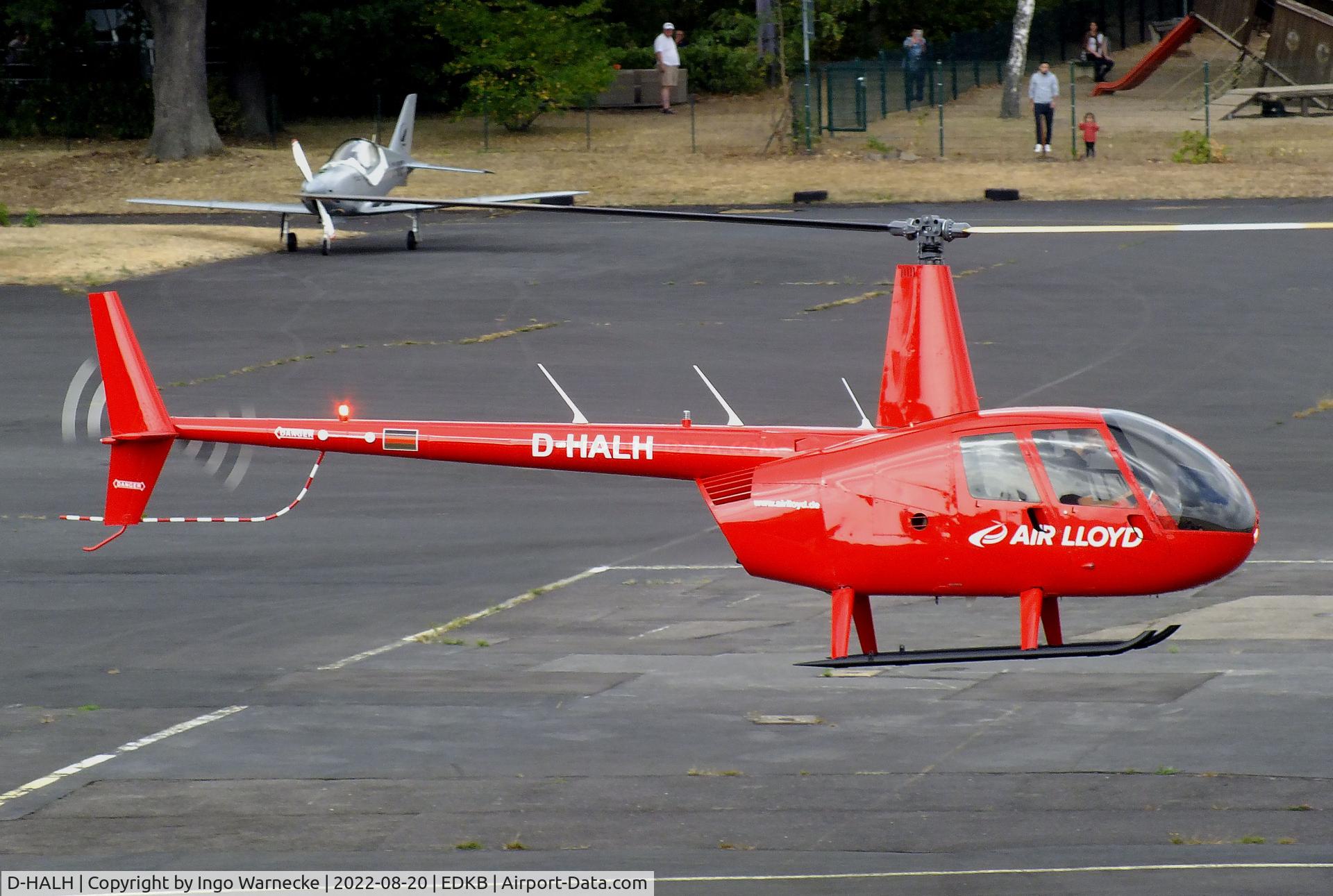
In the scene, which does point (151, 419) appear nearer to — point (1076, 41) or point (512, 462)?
point (512, 462)

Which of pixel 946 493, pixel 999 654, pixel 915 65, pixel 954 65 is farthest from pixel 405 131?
pixel 999 654

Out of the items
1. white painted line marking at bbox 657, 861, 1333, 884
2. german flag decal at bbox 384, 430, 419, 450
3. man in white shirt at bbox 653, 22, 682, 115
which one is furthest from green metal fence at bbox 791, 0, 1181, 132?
white painted line marking at bbox 657, 861, 1333, 884

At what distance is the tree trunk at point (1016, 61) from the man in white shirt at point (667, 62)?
12.0 meters

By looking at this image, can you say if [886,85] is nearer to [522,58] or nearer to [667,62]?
[667,62]

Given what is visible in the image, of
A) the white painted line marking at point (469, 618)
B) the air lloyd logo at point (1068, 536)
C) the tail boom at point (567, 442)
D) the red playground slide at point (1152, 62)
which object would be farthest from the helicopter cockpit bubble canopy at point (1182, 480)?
the red playground slide at point (1152, 62)

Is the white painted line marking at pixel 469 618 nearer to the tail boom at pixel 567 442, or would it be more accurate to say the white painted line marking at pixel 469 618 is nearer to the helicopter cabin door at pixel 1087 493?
the tail boom at pixel 567 442

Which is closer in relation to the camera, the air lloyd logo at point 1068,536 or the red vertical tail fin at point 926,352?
the air lloyd logo at point 1068,536

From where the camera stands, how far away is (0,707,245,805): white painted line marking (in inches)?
583

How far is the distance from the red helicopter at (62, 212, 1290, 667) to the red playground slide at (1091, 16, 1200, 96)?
174 ft

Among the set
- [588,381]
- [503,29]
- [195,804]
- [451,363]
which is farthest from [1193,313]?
[503,29]

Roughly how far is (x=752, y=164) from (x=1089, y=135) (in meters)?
9.74

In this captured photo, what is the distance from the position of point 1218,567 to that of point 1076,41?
6823 centimetres

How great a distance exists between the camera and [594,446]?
14.1m

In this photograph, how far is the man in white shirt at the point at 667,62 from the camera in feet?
205
